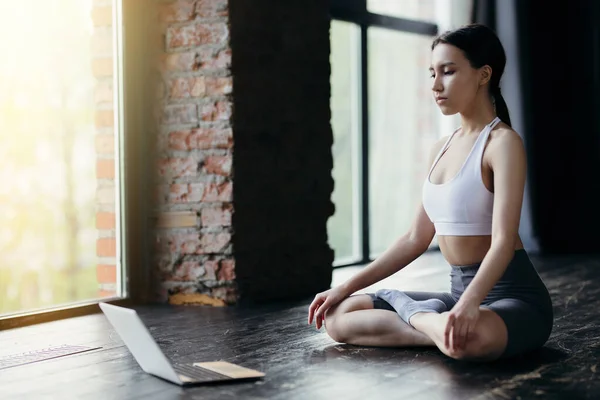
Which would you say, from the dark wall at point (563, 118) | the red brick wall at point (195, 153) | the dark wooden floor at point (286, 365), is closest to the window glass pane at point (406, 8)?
the dark wall at point (563, 118)

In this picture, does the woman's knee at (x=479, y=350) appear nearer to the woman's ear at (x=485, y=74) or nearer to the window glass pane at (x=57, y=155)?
the woman's ear at (x=485, y=74)

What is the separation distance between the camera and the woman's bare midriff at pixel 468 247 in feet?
8.26

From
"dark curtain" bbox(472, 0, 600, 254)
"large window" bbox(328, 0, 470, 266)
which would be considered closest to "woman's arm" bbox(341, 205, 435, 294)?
"large window" bbox(328, 0, 470, 266)

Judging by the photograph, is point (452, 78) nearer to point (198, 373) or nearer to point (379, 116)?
point (198, 373)

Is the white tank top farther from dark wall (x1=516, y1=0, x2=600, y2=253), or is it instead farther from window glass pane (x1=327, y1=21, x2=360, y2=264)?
dark wall (x1=516, y1=0, x2=600, y2=253)

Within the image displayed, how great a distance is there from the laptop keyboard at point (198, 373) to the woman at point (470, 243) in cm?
43

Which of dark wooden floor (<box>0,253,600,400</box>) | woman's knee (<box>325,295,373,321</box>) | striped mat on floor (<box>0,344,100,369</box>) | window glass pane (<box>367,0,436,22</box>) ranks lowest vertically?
striped mat on floor (<box>0,344,100,369</box>)

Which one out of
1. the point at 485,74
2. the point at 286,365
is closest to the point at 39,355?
the point at 286,365

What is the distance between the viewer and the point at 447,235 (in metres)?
2.56

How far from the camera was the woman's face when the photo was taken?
2.51 metres

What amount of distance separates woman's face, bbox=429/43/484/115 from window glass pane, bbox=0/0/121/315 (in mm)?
1546

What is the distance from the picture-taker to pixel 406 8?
586 centimetres

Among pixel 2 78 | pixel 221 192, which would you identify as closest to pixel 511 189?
pixel 221 192

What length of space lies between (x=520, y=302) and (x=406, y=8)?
12.1ft
